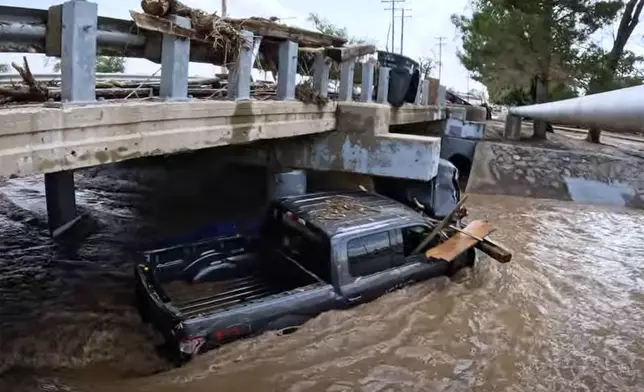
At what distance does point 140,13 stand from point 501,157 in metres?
13.3

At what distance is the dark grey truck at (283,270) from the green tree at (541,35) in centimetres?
1436

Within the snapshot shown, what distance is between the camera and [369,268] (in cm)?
565

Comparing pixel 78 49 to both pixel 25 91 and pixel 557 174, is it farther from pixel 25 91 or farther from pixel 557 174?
pixel 557 174

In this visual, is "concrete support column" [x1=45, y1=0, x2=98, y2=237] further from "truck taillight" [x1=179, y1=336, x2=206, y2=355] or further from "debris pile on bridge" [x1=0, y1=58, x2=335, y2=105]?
"truck taillight" [x1=179, y1=336, x2=206, y2=355]

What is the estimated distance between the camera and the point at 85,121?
12.4 ft

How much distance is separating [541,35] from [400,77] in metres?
10.0

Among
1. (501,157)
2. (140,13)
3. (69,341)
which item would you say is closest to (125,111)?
(140,13)

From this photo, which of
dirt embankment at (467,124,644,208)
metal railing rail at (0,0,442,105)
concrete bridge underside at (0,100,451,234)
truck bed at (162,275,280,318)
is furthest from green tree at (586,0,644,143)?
metal railing rail at (0,0,442,105)

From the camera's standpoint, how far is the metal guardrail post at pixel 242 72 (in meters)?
5.32

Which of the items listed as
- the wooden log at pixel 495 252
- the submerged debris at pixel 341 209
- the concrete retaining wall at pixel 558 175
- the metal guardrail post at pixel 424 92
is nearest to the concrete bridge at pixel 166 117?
the submerged debris at pixel 341 209

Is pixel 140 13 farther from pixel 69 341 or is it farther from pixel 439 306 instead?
pixel 439 306

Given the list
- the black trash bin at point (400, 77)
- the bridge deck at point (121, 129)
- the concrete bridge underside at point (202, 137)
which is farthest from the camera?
the black trash bin at point (400, 77)

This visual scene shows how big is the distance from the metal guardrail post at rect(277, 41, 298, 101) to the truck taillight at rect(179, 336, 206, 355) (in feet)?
10.6

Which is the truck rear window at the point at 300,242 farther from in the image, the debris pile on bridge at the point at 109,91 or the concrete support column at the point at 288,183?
the concrete support column at the point at 288,183
